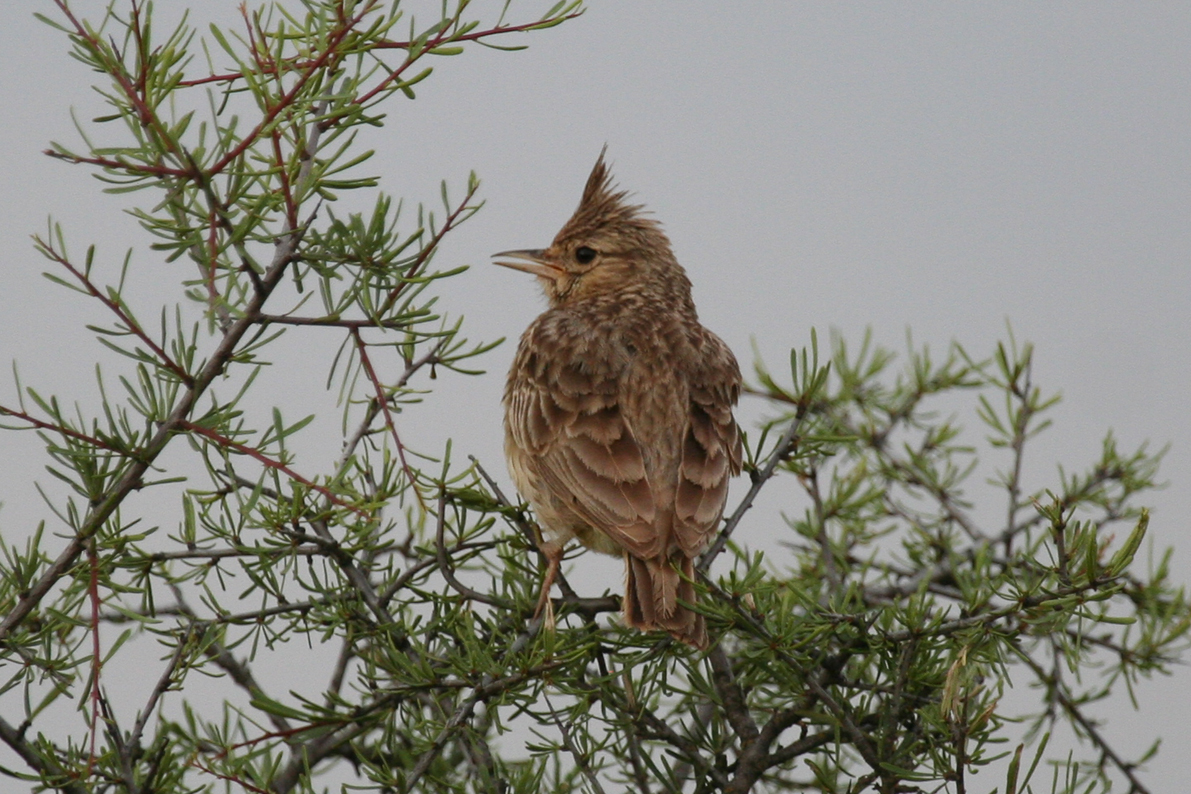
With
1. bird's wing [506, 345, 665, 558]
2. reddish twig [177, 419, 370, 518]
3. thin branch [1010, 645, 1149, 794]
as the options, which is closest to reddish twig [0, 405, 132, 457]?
reddish twig [177, 419, 370, 518]

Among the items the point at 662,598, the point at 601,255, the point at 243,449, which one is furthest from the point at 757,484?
the point at 601,255

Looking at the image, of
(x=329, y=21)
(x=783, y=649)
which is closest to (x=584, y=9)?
Result: (x=329, y=21)

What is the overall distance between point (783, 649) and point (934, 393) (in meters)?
2.23

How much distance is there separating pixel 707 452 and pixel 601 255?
181 cm

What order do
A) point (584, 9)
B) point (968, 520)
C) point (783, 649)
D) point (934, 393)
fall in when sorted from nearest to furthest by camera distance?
1. point (584, 9)
2. point (783, 649)
3. point (968, 520)
4. point (934, 393)

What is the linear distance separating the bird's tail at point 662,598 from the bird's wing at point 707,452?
13 centimetres

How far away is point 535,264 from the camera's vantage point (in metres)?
5.70

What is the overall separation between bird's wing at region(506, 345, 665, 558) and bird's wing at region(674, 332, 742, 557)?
10 cm

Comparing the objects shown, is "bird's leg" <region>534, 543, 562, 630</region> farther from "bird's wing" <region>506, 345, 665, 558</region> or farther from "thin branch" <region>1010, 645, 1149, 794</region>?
"thin branch" <region>1010, 645, 1149, 794</region>

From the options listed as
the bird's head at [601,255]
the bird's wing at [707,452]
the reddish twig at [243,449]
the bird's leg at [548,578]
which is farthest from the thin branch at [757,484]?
the bird's head at [601,255]

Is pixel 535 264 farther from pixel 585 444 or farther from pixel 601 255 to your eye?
pixel 585 444

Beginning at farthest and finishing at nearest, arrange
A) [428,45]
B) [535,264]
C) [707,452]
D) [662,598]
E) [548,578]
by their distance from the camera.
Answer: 1. [535,264]
2. [707,452]
3. [548,578]
4. [662,598]
5. [428,45]

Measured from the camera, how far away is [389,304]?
2.67 m

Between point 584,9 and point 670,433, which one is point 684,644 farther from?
point 584,9
